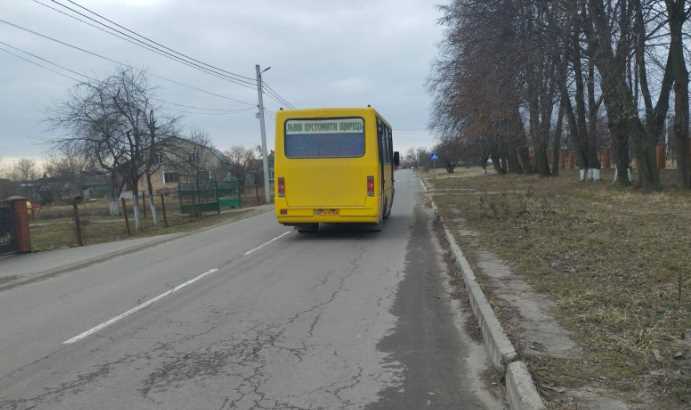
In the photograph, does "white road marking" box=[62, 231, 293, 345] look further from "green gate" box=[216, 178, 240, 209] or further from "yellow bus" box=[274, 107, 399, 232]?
"green gate" box=[216, 178, 240, 209]

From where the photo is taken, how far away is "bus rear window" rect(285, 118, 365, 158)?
13617mm

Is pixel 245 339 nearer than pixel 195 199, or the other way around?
pixel 245 339

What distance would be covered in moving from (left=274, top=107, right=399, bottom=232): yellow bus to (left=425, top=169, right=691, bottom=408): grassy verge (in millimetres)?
2927

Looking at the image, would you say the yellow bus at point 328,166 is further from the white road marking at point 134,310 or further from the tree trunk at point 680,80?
the tree trunk at point 680,80

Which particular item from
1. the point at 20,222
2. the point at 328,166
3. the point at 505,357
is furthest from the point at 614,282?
the point at 20,222

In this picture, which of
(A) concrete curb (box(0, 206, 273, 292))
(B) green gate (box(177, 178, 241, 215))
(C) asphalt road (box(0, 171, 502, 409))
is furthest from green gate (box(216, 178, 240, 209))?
(C) asphalt road (box(0, 171, 502, 409))

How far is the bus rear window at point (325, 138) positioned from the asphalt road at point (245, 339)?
3.43 m

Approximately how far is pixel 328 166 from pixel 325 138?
71 cm

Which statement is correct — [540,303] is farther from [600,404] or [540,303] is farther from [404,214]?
[404,214]

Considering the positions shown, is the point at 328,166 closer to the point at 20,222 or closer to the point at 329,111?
the point at 329,111

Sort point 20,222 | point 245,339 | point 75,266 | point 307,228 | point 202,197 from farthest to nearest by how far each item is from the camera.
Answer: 1. point 202,197
2. point 307,228
3. point 20,222
4. point 75,266
5. point 245,339

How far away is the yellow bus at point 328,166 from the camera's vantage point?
44.3 feet

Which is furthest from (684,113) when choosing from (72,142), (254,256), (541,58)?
(72,142)

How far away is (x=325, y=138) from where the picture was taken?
539 inches
